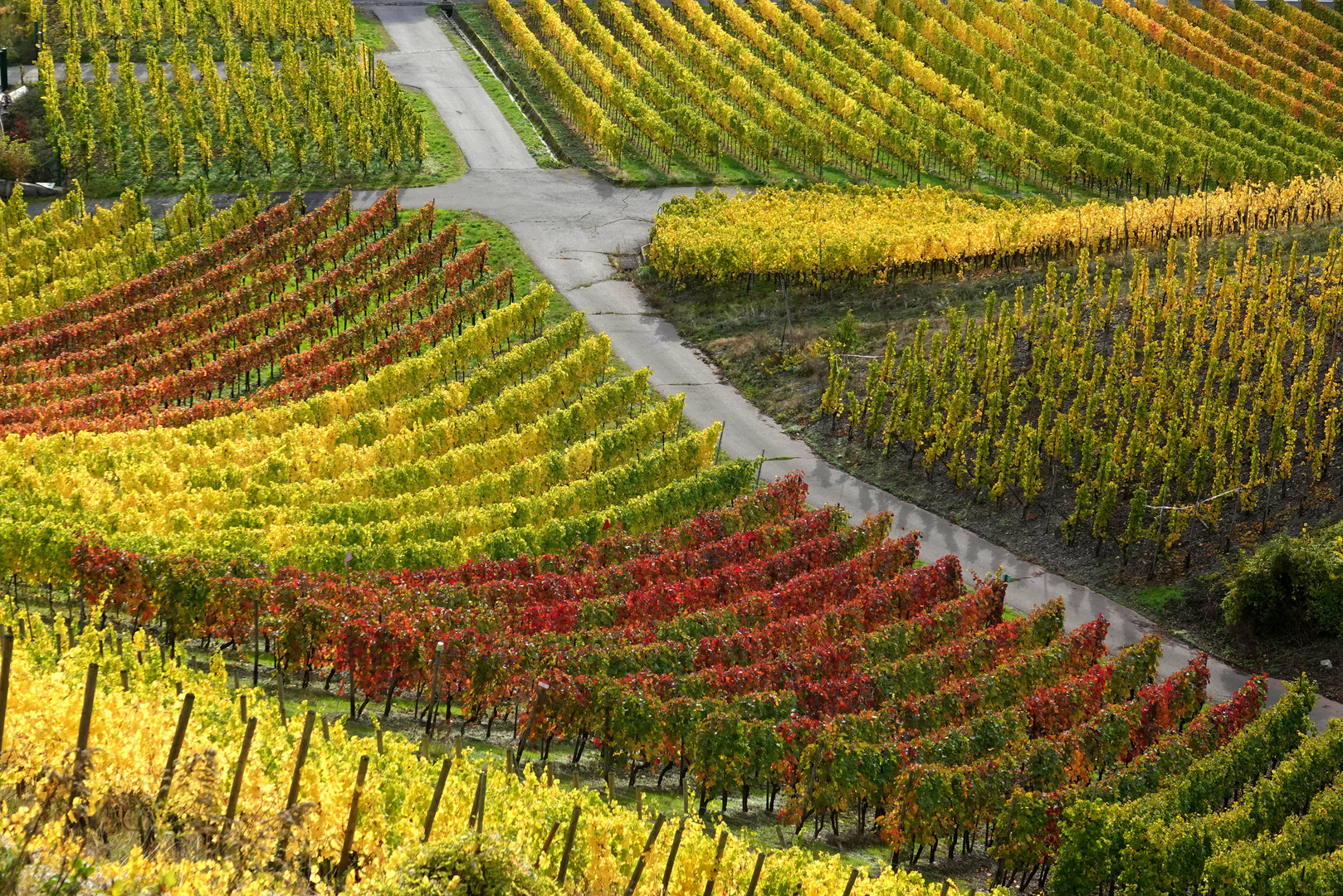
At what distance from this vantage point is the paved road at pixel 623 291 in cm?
3200

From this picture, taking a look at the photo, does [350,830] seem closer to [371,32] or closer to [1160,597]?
[1160,597]

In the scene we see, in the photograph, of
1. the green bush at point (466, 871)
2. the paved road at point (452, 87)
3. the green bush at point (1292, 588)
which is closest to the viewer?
the green bush at point (466, 871)

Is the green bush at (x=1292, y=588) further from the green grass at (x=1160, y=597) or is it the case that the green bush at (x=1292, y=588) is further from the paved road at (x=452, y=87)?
the paved road at (x=452, y=87)

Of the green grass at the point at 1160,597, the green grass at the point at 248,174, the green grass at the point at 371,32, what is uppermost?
the green grass at the point at 371,32

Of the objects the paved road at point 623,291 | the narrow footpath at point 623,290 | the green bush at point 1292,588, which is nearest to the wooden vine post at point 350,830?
the paved road at point 623,291

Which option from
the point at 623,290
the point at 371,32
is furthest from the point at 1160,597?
the point at 371,32

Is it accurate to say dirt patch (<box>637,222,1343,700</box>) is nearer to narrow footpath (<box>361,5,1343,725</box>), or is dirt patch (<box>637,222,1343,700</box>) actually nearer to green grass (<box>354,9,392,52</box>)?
narrow footpath (<box>361,5,1343,725</box>)

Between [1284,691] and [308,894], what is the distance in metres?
20.4

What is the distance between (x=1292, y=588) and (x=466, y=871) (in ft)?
70.2

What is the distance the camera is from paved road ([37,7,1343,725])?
3200cm

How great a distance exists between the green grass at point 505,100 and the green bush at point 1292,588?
36981mm

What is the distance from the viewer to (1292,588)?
97.2ft

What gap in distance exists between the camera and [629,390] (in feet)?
125

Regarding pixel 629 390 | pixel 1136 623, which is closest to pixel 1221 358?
pixel 1136 623
